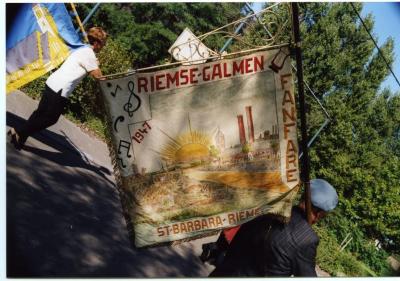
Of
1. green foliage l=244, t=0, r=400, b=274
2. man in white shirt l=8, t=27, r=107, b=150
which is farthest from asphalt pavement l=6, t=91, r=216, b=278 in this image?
green foliage l=244, t=0, r=400, b=274

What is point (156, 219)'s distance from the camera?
125 inches

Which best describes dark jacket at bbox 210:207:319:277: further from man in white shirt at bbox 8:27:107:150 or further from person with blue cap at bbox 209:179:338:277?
man in white shirt at bbox 8:27:107:150

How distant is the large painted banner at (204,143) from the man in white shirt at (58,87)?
2133 mm

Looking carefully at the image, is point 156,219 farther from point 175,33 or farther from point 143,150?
point 175,33

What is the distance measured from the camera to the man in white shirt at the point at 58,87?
16.8 ft

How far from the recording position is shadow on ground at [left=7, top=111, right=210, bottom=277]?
3.98 metres

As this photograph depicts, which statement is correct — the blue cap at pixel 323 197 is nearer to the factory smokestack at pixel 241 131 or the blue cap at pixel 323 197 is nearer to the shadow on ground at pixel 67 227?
the factory smokestack at pixel 241 131

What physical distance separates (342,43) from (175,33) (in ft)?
31.3

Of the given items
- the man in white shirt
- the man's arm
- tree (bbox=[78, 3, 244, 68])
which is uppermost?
tree (bbox=[78, 3, 244, 68])

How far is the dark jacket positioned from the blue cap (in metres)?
0.14

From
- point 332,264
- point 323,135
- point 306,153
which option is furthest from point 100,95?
point 323,135

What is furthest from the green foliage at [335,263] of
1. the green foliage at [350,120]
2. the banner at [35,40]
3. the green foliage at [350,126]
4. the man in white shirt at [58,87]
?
the banner at [35,40]

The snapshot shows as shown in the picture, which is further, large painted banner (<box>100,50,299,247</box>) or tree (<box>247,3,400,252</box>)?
tree (<box>247,3,400,252</box>)

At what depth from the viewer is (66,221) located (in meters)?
4.79
